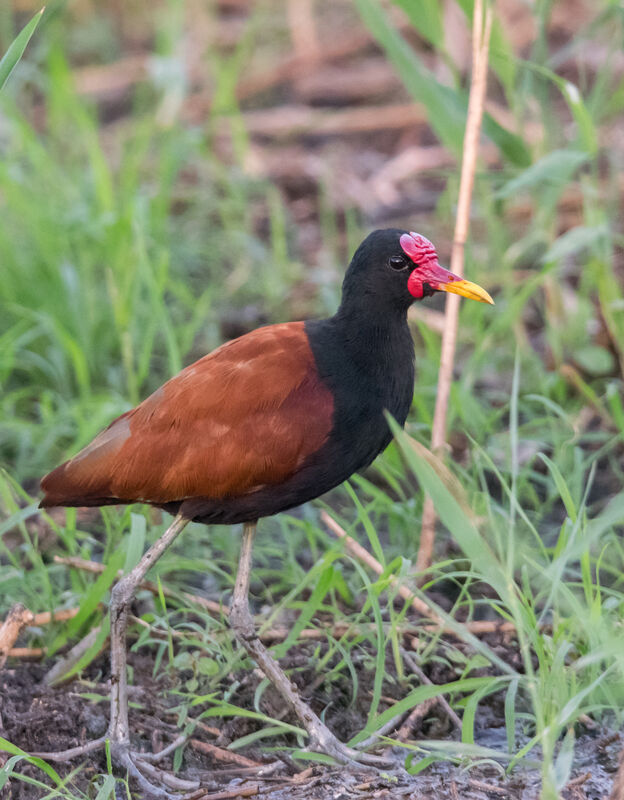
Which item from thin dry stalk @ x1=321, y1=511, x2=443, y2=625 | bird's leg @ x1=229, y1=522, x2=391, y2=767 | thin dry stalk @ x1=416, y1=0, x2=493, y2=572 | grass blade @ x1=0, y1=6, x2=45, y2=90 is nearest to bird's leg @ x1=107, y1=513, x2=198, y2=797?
bird's leg @ x1=229, y1=522, x2=391, y2=767

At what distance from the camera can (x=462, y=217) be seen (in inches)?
148

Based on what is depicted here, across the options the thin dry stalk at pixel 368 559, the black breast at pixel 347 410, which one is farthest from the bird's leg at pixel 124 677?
the thin dry stalk at pixel 368 559

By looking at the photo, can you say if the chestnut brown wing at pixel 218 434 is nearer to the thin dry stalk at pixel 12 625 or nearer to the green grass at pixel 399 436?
the green grass at pixel 399 436

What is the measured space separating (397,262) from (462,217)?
495 mm

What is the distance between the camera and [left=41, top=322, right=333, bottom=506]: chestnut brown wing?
3.19 meters

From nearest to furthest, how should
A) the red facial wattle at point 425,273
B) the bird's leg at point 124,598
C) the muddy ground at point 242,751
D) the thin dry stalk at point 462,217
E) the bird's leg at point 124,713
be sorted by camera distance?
the muddy ground at point 242,751, the bird's leg at point 124,713, the bird's leg at point 124,598, the red facial wattle at point 425,273, the thin dry stalk at point 462,217

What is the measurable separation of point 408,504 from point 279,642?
75 centimetres

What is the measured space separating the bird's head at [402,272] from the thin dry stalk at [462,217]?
0.33 meters

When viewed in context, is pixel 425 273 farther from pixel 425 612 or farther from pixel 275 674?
pixel 275 674

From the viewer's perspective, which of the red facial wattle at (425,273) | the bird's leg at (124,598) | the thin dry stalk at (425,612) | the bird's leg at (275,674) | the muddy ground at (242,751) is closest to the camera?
the muddy ground at (242,751)

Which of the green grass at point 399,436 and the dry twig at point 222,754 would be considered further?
the dry twig at point 222,754

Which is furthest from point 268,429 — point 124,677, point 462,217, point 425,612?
point 462,217

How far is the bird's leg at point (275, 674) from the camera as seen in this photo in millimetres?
3104

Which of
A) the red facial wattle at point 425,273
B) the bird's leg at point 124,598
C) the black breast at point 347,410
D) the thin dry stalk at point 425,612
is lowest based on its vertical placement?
the thin dry stalk at point 425,612
